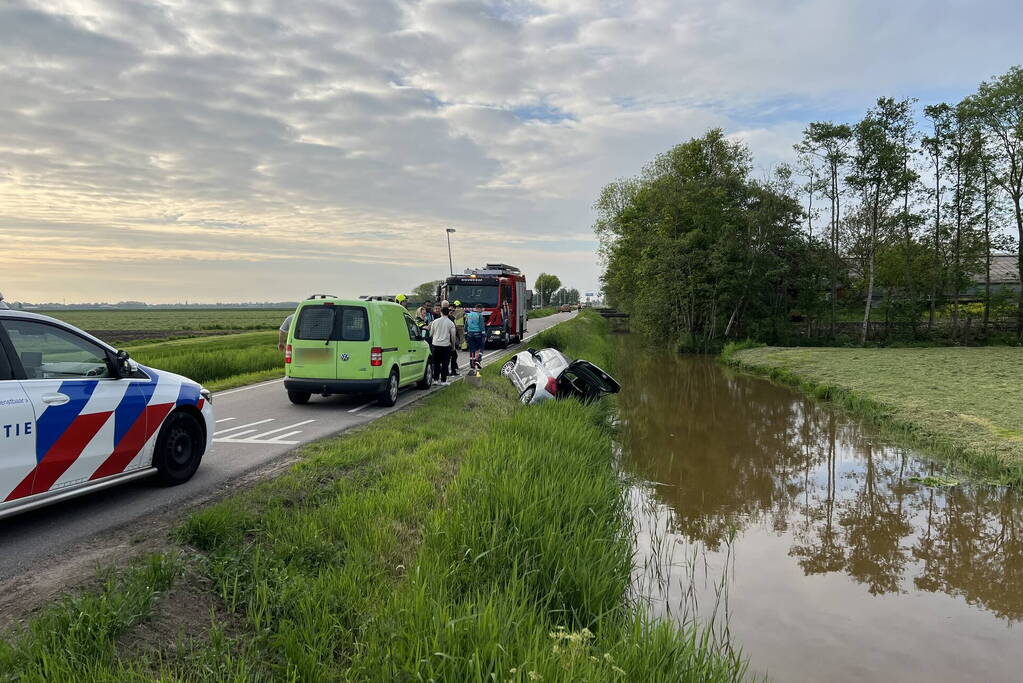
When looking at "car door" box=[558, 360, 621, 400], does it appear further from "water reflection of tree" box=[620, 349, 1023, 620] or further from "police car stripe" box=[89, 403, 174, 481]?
"police car stripe" box=[89, 403, 174, 481]

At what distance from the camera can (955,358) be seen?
84.7ft

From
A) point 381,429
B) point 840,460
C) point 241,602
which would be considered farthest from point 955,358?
point 241,602

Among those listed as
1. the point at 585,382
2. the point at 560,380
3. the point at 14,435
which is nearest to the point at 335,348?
the point at 560,380

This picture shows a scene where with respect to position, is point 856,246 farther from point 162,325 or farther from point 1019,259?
point 162,325

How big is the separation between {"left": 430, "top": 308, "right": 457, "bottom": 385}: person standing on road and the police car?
748cm

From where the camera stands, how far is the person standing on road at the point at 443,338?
44.8 feet

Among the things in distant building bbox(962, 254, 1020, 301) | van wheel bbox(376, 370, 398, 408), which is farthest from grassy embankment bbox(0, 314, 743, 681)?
distant building bbox(962, 254, 1020, 301)

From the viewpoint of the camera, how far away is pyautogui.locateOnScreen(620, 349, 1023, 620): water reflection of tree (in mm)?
6672

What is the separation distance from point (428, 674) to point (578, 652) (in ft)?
2.50

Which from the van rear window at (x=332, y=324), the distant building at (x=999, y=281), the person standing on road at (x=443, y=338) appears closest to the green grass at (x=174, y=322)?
the person standing on road at (x=443, y=338)

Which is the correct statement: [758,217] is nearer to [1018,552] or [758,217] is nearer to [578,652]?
[1018,552]

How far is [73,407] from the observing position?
501 centimetres

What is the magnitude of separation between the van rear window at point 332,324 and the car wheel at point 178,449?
443 centimetres

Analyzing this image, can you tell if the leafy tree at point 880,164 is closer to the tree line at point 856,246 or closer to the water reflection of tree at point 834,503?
the tree line at point 856,246
